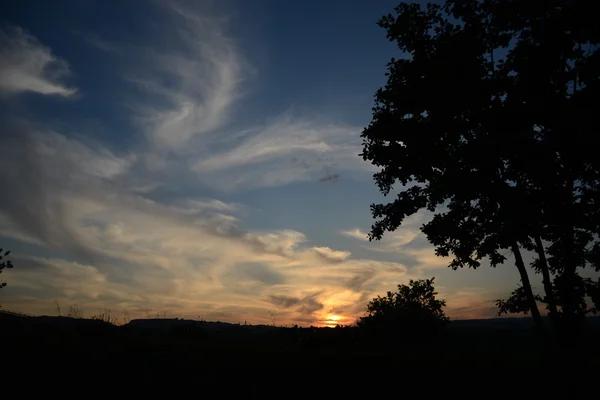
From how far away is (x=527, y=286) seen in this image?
1753 cm

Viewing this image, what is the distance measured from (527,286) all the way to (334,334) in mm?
13689

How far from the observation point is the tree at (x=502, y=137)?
1373 cm

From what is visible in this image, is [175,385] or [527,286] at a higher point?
[527,286]

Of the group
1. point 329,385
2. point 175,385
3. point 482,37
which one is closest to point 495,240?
point 482,37

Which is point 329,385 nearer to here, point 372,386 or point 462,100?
point 372,386

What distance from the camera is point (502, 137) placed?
1399cm

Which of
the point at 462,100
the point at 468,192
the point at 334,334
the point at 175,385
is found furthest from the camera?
the point at 334,334

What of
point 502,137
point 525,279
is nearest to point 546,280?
point 525,279

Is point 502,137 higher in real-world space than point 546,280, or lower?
A: higher

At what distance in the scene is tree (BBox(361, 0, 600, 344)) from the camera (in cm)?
1373

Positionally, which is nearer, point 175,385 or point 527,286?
point 175,385

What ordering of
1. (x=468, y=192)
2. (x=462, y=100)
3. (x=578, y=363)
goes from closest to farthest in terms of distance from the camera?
1. (x=578, y=363)
2. (x=468, y=192)
3. (x=462, y=100)

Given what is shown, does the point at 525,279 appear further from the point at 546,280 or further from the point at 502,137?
the point at 502,137

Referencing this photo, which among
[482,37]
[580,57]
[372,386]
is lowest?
[372,386]
